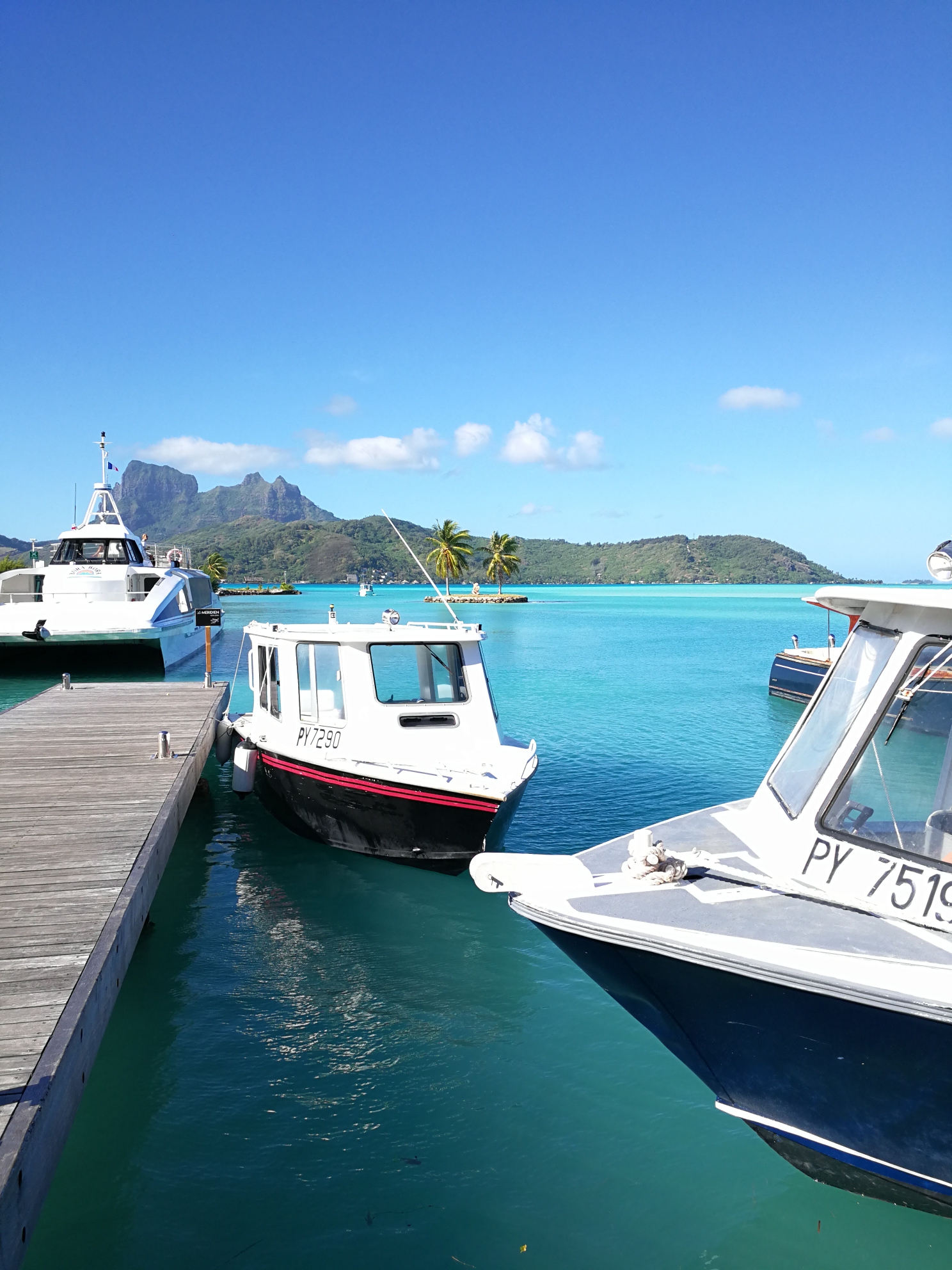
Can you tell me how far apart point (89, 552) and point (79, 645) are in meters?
6.57

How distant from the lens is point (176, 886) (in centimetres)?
1080

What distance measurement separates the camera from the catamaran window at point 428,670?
437 inches

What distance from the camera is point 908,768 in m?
4.93

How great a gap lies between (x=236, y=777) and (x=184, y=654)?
22651mm

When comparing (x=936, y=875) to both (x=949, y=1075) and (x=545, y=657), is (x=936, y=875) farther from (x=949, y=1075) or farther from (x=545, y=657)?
(x=545, y=657)

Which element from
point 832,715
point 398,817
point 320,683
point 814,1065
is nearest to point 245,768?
point 320,683

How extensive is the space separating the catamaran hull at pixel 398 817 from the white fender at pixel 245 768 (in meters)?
1.73

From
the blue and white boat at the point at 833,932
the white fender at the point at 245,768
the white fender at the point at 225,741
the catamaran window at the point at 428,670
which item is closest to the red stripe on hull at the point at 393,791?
the catamaran window at the point at 428,670

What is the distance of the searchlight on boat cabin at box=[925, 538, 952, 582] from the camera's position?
514 cm

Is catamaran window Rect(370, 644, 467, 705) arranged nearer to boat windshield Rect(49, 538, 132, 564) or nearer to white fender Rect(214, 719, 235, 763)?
white fender Rect(214, 719, 235, 763)

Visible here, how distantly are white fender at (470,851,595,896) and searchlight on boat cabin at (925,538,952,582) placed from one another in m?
2.81

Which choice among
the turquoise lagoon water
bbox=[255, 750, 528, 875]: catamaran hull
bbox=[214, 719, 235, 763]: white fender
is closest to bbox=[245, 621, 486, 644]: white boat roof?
bbox=[255, 750, 528, 875]: catamaran hull

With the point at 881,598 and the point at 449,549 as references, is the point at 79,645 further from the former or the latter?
the point at 449,549

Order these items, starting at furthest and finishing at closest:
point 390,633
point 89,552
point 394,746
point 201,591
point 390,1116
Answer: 1. point 201,591
2. point 89,552
3. point 390,633
4. point 394,746
5. point 390,1116
